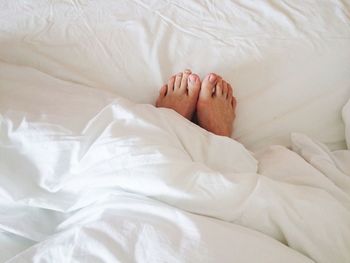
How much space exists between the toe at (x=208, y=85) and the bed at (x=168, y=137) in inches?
1.0

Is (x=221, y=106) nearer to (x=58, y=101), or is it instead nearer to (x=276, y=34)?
(x=276, y=34)

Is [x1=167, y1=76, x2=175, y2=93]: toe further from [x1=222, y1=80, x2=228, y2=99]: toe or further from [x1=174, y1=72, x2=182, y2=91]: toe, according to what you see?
[x1=222, y1=80, x2=228, y2=99]: toe

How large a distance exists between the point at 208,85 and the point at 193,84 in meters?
0.04

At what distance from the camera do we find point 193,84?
0.87 metres

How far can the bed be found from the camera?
523mm

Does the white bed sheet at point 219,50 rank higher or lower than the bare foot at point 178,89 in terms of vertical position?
higher

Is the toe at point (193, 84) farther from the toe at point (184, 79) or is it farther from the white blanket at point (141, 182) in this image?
the white blanket at point (141, 182)

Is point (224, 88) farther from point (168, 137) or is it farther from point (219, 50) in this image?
point (168, 137)

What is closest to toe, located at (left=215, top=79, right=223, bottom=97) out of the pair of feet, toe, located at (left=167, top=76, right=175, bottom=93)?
the pair of feet

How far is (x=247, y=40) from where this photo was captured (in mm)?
866

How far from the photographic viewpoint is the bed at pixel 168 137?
0.52 meters

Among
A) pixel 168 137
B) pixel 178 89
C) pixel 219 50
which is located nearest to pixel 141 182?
pixel 168 137

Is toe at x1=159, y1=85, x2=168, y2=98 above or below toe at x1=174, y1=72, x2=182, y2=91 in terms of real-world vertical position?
below

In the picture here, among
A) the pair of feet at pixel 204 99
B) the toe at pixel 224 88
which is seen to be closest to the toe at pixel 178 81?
the pair of feet at pixel 204 99
